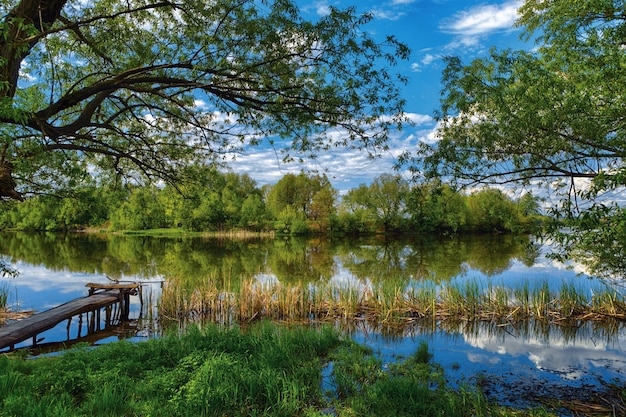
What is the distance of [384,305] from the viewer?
1343 cm

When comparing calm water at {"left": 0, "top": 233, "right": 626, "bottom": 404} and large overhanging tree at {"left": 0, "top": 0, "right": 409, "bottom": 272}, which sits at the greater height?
large overhanging tree at {"left": 0, "top": 0, "right": 409, "bottom": 272}

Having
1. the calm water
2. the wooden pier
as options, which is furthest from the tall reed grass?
the wooden pier

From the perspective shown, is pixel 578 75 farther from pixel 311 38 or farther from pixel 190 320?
pixel 190 320

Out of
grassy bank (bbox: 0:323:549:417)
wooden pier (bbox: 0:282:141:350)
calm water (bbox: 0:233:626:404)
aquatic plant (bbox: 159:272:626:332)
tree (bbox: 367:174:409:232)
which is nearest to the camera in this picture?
grassy bank (bbox: 0:323:549:417)

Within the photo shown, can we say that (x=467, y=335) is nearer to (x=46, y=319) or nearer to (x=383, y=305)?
(x=383, y=305)

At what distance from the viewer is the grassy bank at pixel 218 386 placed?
525 centimetres

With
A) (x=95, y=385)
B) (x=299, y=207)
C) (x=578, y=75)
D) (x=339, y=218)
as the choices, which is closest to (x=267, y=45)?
(x=95, y=385)

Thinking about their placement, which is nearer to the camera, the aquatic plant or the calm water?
the calm water

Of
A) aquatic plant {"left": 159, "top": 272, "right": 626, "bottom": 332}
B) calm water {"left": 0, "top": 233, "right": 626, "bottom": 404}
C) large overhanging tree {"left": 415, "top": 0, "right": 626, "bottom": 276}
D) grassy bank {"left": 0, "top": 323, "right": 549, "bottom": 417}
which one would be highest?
large overhanging tree {"left": 415, "top": 0, "right": 626, "bottom": 276}

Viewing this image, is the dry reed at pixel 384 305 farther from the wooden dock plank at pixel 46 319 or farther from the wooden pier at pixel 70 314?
the wooden dock plank at pixel 46 319

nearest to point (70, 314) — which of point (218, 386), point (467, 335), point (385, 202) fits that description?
point (218, 386)

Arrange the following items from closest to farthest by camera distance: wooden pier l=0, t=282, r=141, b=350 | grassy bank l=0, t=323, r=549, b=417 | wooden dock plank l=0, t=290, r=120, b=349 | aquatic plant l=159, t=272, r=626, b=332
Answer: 1. grassy bank l=0, t=323, r=549, b=417
2. wooden dock plank l=0, t=290, r=120, b=349
3. wooden pier l=0, t=282, r=141, b=350
4. aquatic plant l=159, t=272, r=626, b=332

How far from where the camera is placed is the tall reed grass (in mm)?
13484

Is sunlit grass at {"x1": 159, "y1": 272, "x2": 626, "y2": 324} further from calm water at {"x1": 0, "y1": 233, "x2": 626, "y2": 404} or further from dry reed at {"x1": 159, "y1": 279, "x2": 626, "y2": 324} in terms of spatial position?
calm water at {"x1": 0, "y1": 233, "x2": 626, "y2": 404}
